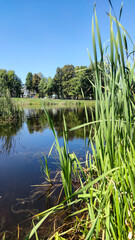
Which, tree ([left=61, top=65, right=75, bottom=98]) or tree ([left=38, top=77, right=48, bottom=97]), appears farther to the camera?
tree ([left=38, top=77, right=48, bottom=97])

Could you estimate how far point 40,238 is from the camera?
1358 millimetres

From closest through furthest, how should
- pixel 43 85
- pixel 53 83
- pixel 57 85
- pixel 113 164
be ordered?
pixel 113 164 < pixel 53 83 < pixel 57 85 < pixel 43 85

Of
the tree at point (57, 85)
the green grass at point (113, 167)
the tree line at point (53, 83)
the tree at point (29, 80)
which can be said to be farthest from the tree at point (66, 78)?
the green grass at point (113, 167)

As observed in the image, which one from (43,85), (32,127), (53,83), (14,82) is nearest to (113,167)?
(32,127)

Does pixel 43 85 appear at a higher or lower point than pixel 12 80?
lower

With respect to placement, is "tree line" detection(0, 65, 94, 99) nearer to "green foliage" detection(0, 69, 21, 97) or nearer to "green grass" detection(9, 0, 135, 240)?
"green foliage" detection(0, 69, 21, 97)

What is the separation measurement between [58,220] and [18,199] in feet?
2.46

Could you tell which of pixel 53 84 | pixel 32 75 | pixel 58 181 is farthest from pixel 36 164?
pixel 32 75

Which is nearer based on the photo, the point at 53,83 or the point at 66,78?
the point at 53,83

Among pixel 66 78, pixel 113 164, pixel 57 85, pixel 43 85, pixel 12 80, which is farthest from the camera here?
→ pixel 43 85

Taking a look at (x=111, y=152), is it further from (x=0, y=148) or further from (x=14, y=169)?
(x=0, y=148)

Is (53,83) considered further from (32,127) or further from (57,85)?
(32,127)

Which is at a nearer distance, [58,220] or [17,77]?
[58,220]

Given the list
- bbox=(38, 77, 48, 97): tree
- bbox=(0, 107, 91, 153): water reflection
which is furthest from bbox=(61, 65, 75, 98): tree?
bbox=(0, 107, 91, 153): water reflection
